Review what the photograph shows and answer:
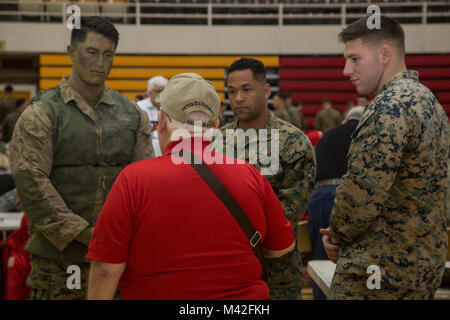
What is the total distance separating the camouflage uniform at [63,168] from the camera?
82.1 inches

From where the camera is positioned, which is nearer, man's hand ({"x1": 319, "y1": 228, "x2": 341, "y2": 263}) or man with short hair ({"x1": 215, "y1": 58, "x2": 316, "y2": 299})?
man's hand ({"x1": 319, "y1": 228, "x2": 341, "y2": 263})

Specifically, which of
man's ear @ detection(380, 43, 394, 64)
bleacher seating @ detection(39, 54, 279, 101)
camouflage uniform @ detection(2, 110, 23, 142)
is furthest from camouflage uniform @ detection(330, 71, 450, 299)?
bleacher seating @ detection(39, 54, 279, 101)

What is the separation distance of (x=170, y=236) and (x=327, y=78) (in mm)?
11870

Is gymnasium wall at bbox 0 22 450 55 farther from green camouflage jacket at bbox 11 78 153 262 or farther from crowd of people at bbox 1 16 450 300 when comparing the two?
green camouflage jacket at bbox 11 78 153 262

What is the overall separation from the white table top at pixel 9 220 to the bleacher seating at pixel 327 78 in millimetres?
9355

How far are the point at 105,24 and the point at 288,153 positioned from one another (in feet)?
3.61

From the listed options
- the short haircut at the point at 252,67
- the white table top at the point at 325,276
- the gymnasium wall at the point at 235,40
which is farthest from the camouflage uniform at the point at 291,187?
the gymnasium wall at the point at 235,40

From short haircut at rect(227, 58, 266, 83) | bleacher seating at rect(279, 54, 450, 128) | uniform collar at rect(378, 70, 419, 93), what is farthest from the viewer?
bleacher seating at rect(279, 54, 450, 128)

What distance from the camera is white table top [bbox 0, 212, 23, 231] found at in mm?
3510

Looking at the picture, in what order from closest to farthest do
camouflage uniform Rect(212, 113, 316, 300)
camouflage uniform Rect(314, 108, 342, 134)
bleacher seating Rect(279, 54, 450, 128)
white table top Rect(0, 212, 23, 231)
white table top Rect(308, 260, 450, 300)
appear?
white table top Rect(308, 260, 450, 300) < camouflage uniform Rect(212, 113, 316, 300) < white table top Rect(0, 212, 23, 231) < camouflage uniform Rect(314, 108, 342, 134) < bleacher seating Rect(279, 54, 450, 128)

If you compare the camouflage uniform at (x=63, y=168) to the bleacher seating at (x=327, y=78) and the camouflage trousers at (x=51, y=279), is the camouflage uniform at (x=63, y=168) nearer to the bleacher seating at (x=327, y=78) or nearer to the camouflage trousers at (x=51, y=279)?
the camouflage trousers at (x=51, y=279)

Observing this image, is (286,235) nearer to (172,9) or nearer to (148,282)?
(148,282)

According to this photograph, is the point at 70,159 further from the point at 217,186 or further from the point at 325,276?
the point at 325,276

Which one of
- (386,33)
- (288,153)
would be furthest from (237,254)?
(288,153)
